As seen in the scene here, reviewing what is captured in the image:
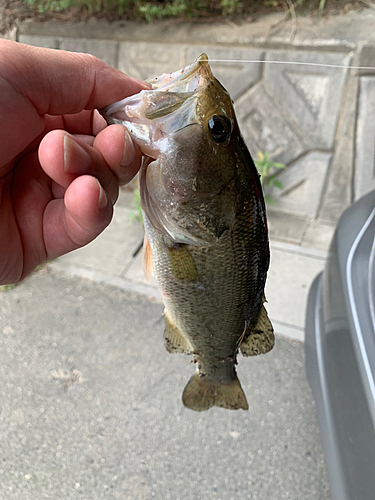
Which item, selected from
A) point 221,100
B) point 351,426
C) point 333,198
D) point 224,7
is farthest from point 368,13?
point 351,426

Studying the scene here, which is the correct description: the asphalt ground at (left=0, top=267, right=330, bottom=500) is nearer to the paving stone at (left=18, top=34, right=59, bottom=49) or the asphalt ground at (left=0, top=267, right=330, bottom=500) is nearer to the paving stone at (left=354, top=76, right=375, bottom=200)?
the paving stone at (left=354, top=76, right=375, bottom=200)

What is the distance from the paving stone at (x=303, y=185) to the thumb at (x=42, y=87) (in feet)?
8.60

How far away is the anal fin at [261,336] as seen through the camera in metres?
1.22

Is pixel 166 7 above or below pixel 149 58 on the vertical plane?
above

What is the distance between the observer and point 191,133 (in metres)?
0.93

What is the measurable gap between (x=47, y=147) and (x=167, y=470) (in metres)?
1.96

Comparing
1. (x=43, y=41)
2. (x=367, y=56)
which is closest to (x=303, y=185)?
(x=367, y=56)

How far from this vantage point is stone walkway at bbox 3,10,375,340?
2.94 meters

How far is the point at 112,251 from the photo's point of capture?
11.4 ft

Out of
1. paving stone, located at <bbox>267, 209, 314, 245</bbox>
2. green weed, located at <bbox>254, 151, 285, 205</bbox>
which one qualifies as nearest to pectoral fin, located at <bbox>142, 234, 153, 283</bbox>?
green weed, located at <bbox>254, 151, 285, 205</bbox>

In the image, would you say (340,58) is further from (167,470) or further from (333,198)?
(167,470)

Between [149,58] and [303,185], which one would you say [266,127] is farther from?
[149,58]

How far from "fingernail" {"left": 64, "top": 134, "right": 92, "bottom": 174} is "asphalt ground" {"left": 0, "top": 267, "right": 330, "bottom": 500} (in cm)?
186

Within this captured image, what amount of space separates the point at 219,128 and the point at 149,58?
3111 millimetres
